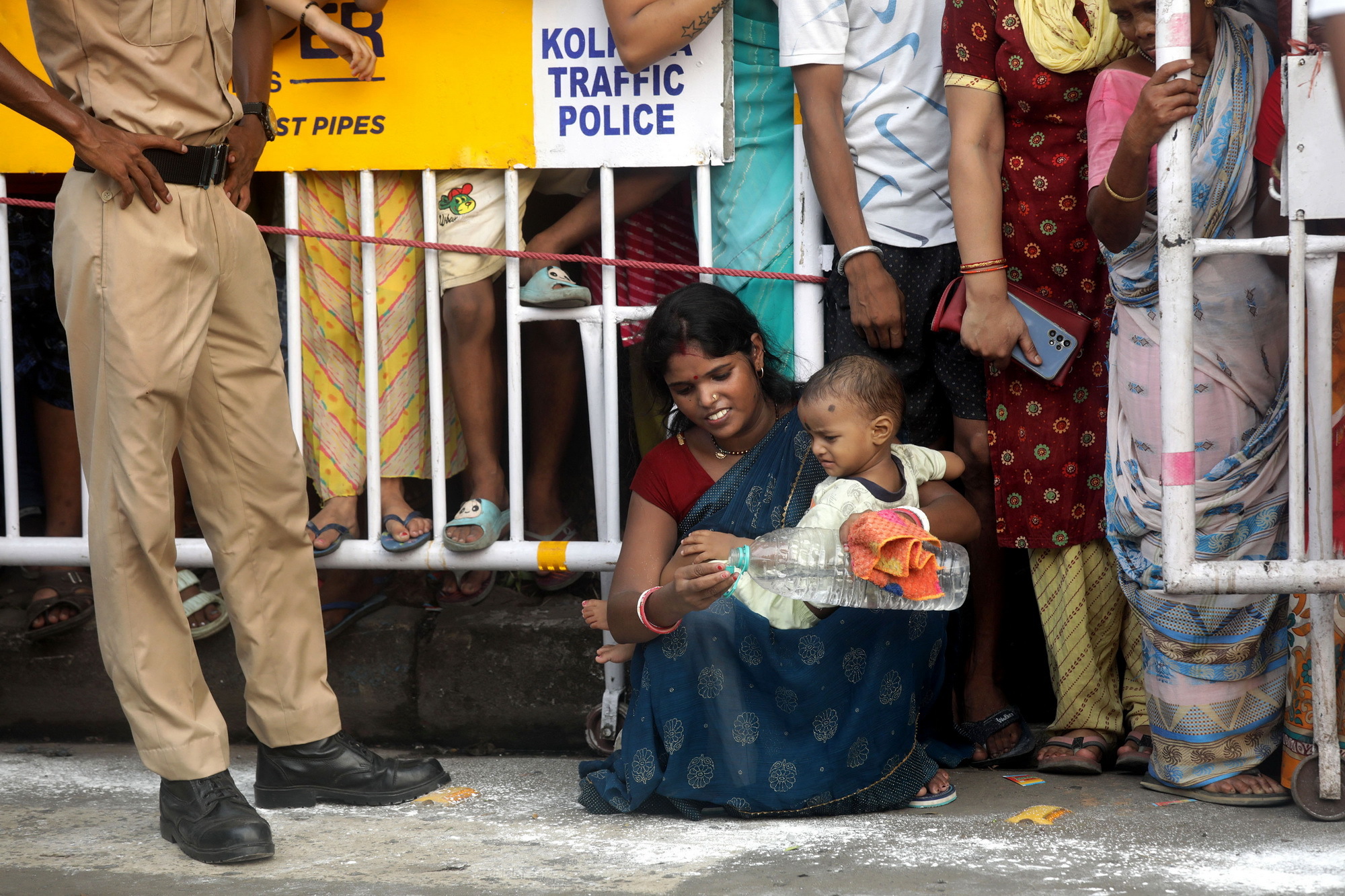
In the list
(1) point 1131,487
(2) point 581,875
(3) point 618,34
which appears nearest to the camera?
(2) point 581,875

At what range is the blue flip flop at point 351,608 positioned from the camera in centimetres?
329

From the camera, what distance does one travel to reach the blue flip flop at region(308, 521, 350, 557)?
3107 millimetres

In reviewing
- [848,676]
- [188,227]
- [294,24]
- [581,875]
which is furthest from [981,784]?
[294,24]

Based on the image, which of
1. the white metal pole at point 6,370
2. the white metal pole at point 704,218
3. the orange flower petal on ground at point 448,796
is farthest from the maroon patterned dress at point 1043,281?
the white metal pole at point 6,370

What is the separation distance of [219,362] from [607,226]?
2.92 feet

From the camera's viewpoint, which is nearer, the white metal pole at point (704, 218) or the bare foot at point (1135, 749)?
the bare foot at point (1135, 749)

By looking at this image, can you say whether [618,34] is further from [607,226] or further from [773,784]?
[773,784]

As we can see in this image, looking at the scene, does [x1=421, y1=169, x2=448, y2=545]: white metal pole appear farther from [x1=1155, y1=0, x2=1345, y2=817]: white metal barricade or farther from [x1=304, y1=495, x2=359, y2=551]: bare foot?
[x1=1155, y1=0, x2=1345, y2=817]: white metal barricade

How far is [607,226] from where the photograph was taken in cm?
299

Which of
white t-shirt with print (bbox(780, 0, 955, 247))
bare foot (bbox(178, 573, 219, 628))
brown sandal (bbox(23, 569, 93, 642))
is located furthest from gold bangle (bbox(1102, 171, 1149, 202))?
brown sandal (bbox(23, 569, 93, 642))

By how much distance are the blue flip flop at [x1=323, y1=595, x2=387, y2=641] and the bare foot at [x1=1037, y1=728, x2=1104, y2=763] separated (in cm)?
164

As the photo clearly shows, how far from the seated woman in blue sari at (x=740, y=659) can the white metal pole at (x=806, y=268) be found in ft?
0.97

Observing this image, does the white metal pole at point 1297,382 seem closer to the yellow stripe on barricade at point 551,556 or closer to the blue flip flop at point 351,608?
the yellow stripe on barricade at point 551,556

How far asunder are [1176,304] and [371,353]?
5.65 ft
